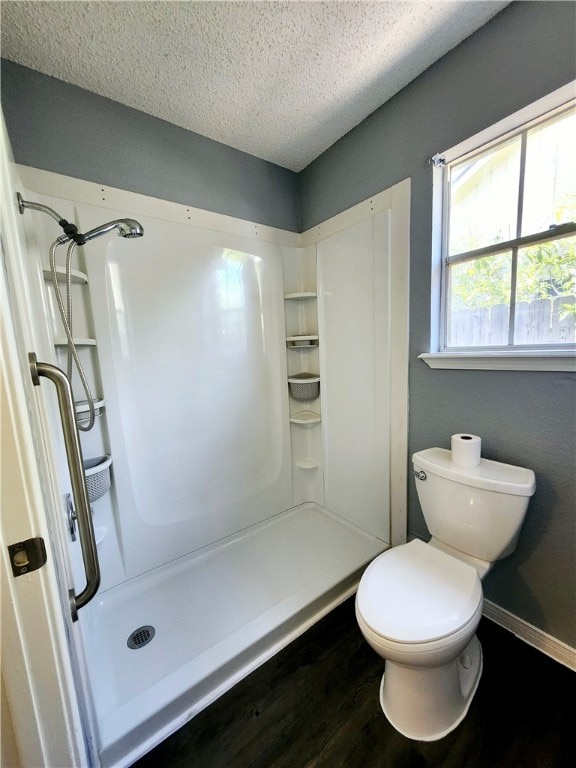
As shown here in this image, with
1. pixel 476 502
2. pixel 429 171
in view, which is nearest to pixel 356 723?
pixel 476 502

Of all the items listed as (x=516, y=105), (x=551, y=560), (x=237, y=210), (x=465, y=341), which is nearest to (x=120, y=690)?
(x=551, y=560)

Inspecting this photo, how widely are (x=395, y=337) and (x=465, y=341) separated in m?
0.32

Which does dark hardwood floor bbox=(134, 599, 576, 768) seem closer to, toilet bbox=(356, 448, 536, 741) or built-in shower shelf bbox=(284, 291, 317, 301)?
toilet bbox=(356, 448, 536, 741)

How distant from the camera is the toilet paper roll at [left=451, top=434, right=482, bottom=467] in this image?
1215 millimetres

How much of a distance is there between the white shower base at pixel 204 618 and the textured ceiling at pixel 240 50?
2.35 metres

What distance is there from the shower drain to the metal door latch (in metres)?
1.11

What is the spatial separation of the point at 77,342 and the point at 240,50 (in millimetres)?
1373

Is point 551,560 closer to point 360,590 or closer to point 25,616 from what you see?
point 360,590

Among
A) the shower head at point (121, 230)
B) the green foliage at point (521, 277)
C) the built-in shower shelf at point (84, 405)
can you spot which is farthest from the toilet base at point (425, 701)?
the shower head at point (121, 230)

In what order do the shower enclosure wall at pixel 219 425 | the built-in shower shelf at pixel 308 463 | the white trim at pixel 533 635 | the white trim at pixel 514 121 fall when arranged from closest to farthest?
the white trim at pixel 514 121 < the white trim at pixel 533 635 < the shower enclosure wall at pixel 219 425 < the built-in shower shelf at pixel 308 463

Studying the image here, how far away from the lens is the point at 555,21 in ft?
3.32

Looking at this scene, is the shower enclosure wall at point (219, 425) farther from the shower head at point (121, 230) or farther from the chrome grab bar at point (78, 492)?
the chrome grab bar at point (78, 492)

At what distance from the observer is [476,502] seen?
114 cm

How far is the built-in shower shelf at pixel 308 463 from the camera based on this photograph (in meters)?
2.17
